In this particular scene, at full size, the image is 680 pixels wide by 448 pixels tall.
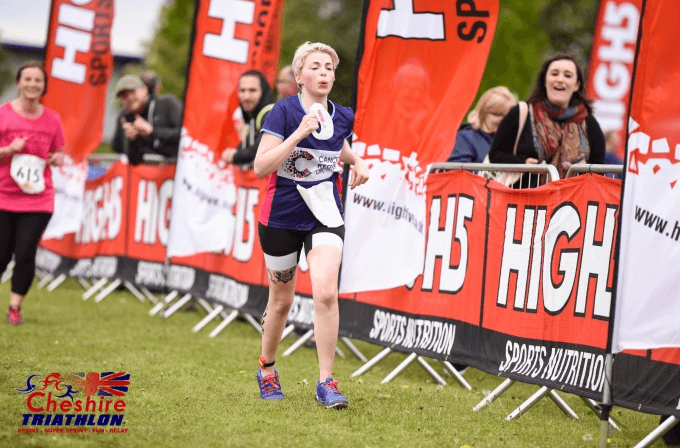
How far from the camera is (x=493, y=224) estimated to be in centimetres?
658

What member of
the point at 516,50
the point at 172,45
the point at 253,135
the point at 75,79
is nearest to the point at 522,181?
the point at 253,135

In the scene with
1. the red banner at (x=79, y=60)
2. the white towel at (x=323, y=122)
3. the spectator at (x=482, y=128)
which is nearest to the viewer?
the white towel at (x=323, y=122)

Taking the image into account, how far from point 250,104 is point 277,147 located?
4445mm

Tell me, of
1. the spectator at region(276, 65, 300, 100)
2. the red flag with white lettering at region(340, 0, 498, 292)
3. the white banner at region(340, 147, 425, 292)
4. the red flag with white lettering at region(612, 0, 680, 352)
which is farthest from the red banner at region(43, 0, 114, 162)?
the red flag with white lettering at region(612, 0, 680, 352)

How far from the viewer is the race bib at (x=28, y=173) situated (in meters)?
8.78

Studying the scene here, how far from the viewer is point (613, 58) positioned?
1443 centimetres

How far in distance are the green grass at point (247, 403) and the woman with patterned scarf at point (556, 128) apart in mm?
1793

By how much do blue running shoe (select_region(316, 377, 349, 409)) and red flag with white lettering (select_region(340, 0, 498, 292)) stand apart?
1561 millimetres

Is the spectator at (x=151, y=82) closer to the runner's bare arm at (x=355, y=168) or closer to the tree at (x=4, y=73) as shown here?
the runner's bare arm at (x=355, y=168)

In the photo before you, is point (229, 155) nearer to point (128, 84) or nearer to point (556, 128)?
point (128, 84)

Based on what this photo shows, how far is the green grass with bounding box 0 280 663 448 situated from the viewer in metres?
4.82

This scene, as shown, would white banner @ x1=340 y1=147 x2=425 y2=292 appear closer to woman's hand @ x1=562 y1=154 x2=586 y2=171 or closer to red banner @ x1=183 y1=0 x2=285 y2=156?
woman's hand @ x1=562 y1=154 x2=586 y2=171

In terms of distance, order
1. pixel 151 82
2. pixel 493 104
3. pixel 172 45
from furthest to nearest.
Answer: pixel 172 45 → pixel 151 82 → pixel 493 104

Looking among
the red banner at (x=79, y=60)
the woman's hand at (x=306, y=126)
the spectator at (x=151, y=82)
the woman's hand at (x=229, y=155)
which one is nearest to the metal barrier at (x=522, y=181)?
the woman's hand at (x=306, y=126)
